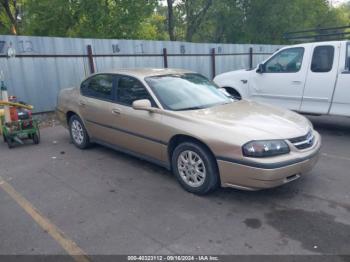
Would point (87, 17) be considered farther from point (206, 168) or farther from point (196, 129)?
point (206, 168)

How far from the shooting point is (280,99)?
24.7 feet

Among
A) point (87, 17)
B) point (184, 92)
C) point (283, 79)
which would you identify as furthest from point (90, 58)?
point (87, 17)

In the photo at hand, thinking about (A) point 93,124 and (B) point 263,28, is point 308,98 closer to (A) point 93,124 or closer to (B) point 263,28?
(A) point 93,124

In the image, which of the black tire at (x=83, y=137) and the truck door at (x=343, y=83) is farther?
the truck door at (x=343, y=83)

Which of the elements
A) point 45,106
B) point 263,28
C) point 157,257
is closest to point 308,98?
point 157,257

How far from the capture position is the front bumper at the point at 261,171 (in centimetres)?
344

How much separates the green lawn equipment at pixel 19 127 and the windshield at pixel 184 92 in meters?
3.07

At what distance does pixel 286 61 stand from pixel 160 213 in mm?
5224

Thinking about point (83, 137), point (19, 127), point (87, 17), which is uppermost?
point (87, 17)

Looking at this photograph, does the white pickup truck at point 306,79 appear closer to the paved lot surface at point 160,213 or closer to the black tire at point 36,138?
the paved lot surface at point 160,213

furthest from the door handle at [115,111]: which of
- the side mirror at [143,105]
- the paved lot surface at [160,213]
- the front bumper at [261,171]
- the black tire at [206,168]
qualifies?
the front bumper at [261,171]

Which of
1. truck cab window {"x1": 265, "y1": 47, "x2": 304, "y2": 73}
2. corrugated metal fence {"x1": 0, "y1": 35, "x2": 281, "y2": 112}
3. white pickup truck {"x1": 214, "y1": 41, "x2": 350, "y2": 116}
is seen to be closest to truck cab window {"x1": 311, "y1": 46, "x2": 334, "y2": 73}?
white pickup truck {"x1": 214, "y1": 41, "x2": 350, "y2": 116}

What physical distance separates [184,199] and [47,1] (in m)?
17.2

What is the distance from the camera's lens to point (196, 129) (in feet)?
12.6
